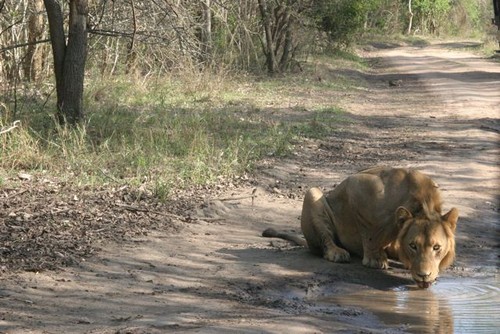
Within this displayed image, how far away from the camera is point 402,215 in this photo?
6949 mm

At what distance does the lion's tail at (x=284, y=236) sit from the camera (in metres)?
8.27

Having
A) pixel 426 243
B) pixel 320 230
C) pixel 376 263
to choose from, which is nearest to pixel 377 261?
pixel 376 263

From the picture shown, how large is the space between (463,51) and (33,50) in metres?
25.9

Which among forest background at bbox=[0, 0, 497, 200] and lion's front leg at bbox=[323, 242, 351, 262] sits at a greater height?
forest background at bbox=[0, 0, 497, 200]

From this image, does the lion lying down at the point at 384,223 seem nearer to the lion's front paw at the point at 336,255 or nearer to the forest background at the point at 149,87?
the lion's front paw at the point at 336,255

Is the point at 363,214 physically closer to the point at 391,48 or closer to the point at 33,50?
the point at 33,50

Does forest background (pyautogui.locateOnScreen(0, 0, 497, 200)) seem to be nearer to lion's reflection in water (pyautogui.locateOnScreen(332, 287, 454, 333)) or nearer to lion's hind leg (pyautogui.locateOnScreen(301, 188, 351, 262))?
lion's hind leg (pyautogui.locateOnScreen(301, 188, 351, 262))

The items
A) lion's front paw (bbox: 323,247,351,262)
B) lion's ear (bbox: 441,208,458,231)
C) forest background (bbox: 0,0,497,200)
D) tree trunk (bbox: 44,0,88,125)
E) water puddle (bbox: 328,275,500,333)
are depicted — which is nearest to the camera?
water puddle (bbox: 328,275,500,333)

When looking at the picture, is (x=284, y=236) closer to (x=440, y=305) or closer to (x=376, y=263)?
(x=376, y=263)

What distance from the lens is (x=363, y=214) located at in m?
7.48

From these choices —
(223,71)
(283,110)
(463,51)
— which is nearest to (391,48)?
(463,51)

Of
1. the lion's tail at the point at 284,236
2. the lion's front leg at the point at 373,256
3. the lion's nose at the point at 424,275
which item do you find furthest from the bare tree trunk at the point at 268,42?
the lion's nose at the point at 424,275

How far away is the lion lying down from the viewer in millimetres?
6824

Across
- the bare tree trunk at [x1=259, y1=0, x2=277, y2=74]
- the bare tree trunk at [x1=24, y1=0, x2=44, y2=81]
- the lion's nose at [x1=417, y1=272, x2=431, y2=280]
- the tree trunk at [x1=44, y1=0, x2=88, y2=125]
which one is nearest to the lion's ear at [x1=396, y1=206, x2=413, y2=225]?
the lion's nose at [x1=417, y1=272, x2=431, y2=280]
